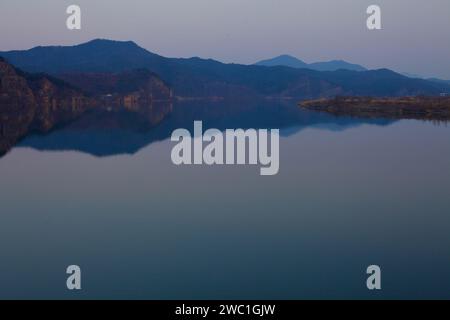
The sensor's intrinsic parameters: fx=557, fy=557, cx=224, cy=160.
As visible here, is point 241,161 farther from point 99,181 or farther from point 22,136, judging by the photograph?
point 22,136

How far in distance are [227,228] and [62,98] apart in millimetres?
107964

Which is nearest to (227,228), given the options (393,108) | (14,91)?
(393,108)

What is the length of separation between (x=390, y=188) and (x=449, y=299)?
1092 centimetres

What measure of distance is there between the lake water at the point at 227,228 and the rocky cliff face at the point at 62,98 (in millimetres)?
16163

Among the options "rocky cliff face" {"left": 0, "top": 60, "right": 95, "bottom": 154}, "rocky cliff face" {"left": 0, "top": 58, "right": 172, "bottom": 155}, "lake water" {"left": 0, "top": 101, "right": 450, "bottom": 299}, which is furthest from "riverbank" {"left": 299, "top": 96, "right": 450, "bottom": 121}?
"rocky cliff face" {"left": 0, "top": 60, "right": 95, "bottom": 154}

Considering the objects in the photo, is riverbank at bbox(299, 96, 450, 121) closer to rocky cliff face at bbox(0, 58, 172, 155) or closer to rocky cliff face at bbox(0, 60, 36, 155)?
rocky cliff face at bbox(0, 58, 172, 155)

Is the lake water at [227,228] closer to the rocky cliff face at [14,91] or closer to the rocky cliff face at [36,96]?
the rocky cliff face at [36,96]

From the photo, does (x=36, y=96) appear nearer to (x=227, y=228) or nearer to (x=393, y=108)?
(x=393, y=108)

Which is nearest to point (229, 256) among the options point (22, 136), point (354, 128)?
point (22, 136)

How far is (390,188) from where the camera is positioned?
69.2 feet

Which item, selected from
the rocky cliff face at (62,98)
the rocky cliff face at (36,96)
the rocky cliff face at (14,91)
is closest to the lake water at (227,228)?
the rocky cliff face at (62,98)

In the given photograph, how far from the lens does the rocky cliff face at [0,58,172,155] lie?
60381 mm

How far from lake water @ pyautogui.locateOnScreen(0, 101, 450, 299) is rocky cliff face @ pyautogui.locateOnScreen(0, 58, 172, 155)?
16163 mm
